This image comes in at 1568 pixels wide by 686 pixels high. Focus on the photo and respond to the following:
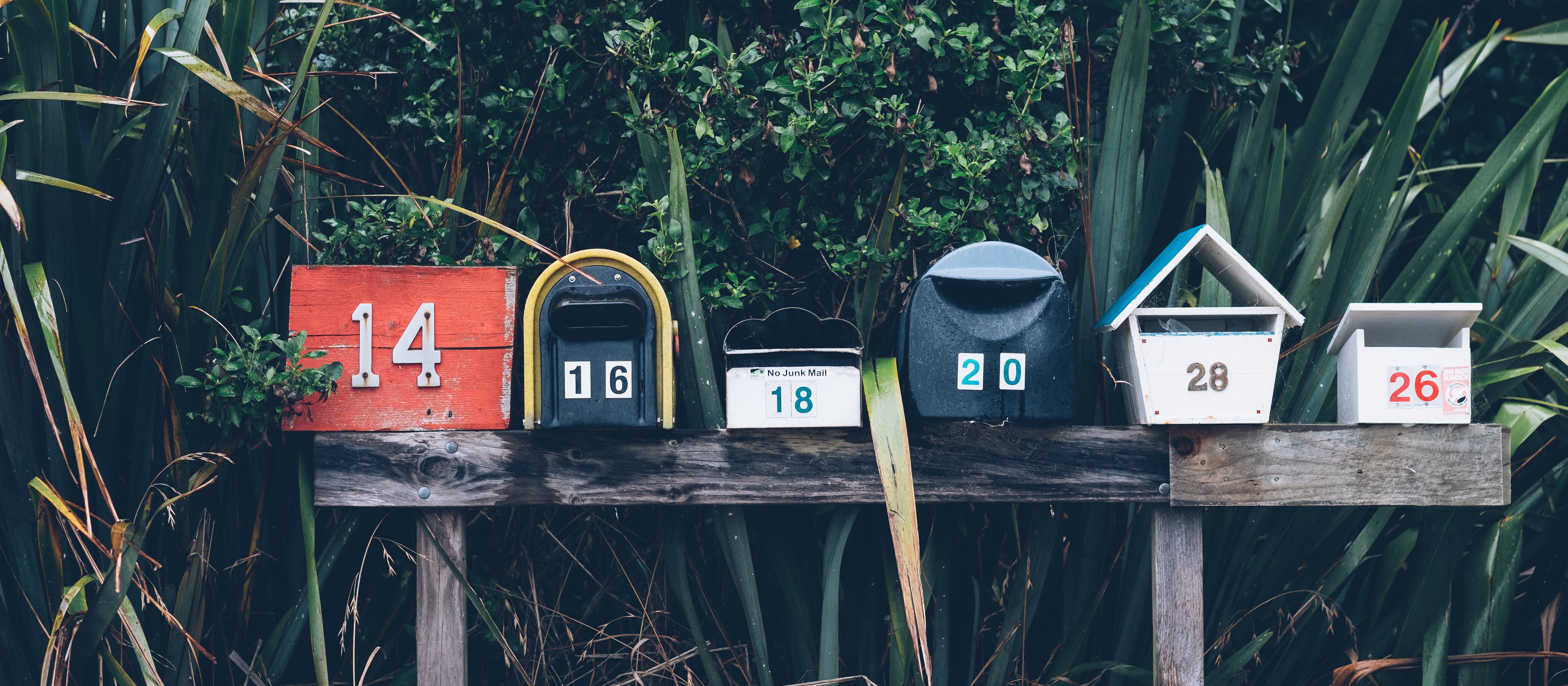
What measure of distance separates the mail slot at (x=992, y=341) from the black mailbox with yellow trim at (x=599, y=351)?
434 millimetres

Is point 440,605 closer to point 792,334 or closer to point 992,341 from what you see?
point 792,334

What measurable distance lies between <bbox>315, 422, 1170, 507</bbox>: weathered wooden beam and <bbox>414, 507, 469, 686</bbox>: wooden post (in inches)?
2.2

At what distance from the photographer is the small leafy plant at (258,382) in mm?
1521

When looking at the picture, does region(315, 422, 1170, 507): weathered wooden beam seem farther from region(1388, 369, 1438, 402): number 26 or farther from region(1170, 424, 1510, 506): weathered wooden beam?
region(1388, 369, 1438, 402): number 26

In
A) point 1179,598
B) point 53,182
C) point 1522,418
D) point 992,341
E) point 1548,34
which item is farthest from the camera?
point 1548,34

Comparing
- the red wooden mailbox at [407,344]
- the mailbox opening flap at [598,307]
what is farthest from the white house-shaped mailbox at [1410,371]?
the red wooden mailbox at [407,344]

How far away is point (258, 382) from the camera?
152 centimetres

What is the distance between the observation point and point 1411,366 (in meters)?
1.55

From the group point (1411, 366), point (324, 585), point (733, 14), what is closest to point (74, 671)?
point (324, 585)

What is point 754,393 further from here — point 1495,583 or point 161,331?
point 1495,583

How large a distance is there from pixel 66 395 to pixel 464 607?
2.32 feet

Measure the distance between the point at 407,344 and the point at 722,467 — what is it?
0.60 metres

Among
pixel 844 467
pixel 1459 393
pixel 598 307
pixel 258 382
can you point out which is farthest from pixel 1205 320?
pixel 258 382

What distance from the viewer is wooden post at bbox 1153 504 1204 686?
1604 mm
